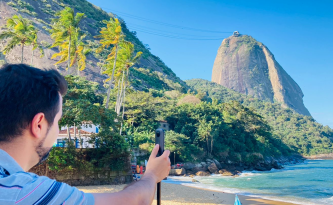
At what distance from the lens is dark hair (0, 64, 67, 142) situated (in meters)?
0.86

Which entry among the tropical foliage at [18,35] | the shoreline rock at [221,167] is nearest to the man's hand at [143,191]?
the tropical foliage at [18,35]

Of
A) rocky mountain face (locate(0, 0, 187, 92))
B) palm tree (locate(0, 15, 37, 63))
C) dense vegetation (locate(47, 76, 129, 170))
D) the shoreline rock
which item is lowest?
the shoreline rock

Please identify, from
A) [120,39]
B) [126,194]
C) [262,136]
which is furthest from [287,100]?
[126,194]

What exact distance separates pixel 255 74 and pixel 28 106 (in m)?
160

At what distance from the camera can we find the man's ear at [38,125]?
88 cm

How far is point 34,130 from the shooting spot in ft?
2.88

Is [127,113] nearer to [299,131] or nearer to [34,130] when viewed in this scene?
[34,130]

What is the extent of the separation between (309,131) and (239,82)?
71.4m

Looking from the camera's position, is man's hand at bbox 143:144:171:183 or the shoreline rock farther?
the shoreline rock

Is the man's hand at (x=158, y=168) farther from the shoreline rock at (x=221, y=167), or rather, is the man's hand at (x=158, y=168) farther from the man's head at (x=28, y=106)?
the shoreline rock at (x=221, y=167)

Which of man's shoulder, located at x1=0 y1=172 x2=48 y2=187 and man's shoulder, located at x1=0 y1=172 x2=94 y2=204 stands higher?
man's shoulder, located at x1=0 y1=172 x2=48 y2=187

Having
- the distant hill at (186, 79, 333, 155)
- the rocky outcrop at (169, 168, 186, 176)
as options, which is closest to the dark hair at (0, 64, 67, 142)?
the rocky outcrop at (169, 168, 186, 176)

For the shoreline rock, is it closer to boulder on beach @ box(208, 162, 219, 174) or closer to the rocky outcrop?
boulder on beach @ box(208, 162, 219, 174)

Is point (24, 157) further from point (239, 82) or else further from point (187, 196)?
point (239, 82)
